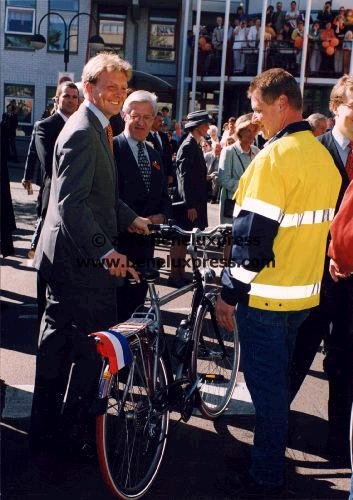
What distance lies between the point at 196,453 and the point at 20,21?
25880 mm

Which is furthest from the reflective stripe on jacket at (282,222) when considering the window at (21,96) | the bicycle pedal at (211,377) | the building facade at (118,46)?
the window at (21,96)

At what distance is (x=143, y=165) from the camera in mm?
5000

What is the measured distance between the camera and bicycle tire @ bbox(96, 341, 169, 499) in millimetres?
3162

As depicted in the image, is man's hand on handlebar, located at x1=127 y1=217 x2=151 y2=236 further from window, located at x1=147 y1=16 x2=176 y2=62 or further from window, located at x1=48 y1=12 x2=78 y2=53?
window, located at x1=147 y1=16 x2=176 y2=62

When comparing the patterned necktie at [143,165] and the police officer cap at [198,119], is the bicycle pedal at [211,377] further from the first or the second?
the police officer cap at [198,119]

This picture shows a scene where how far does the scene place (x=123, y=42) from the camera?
90.3ft

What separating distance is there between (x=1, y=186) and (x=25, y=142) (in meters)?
21.8

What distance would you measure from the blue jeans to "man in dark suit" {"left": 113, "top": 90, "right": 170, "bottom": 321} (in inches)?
56.0

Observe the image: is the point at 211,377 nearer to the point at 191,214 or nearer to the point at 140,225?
the point at 140,225

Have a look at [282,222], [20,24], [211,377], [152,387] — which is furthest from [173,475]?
[20,24]

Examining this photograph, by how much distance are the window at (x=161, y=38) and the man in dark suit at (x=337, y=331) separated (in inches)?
968

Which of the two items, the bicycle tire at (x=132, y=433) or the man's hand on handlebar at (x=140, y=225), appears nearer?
the bicycle tire at (x=132, y=433)

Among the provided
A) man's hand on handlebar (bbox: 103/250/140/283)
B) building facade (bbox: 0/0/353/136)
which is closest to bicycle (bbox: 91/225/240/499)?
man's hand on handlebar (bbox: 103/250/140/283)

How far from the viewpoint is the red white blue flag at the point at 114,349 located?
3.03 metres
